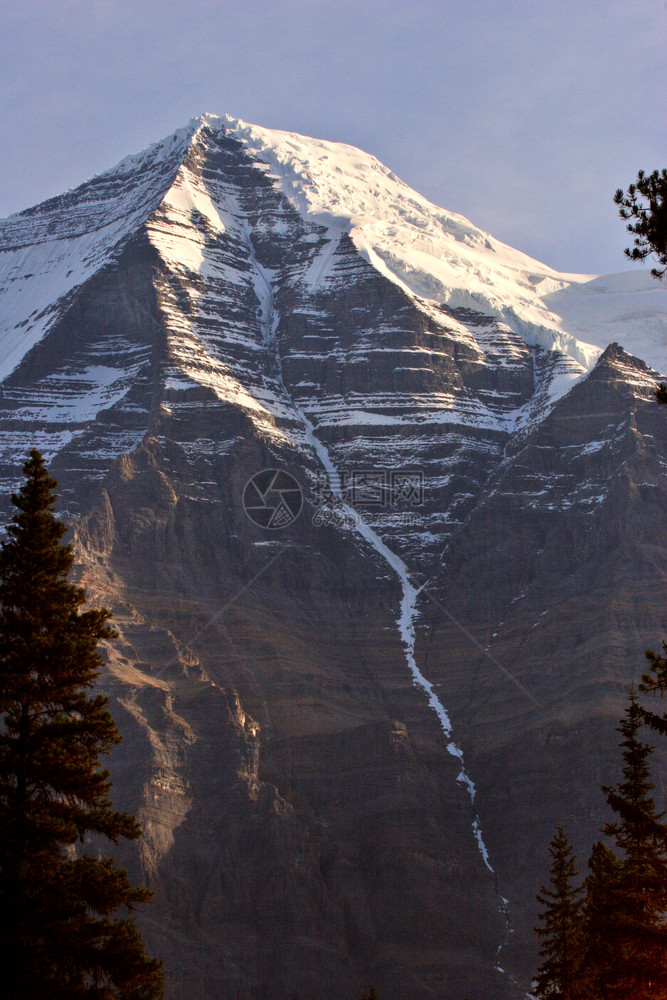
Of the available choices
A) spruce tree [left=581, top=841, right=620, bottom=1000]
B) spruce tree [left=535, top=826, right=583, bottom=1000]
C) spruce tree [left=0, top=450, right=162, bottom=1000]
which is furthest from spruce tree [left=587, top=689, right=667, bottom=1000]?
spruce tree [left=0, top=450, right=162, bottom=1000]

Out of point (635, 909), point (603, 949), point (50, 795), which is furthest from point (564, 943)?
point (50, 795)

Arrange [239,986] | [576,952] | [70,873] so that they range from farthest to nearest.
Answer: [239,986]
[576,952]
[70,873]

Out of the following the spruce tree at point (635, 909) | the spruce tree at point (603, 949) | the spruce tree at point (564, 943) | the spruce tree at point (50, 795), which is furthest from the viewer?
the spruce tree at point (564, 943)

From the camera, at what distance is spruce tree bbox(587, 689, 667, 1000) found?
119 feet

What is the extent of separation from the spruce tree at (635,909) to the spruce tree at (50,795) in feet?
42.8

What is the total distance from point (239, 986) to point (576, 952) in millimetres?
87424

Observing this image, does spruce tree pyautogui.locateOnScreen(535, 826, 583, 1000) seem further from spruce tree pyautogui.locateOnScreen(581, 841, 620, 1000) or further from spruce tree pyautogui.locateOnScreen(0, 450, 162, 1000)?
spruce tree pyautogui.locateOnScreen(0, 450, 162, 1000)

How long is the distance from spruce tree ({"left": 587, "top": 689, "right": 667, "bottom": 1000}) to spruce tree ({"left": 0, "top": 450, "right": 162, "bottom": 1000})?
1303 centimetres

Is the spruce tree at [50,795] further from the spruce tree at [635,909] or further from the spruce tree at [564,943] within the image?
the spruce tree at [564,943]

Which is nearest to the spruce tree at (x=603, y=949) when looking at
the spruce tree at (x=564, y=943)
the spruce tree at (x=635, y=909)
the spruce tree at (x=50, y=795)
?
the spruce tree at (x=635, y=909)

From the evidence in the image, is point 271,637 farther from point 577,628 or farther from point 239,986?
point 239,986

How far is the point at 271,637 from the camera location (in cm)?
18100

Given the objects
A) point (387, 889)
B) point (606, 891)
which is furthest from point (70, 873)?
point (387, 889)

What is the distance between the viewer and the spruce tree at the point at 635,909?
36.3m
